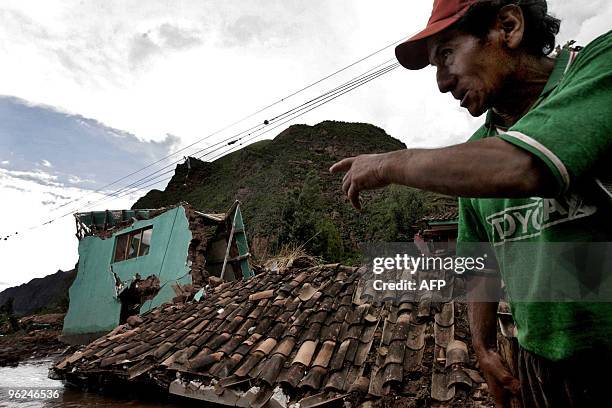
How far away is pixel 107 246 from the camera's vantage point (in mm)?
13602

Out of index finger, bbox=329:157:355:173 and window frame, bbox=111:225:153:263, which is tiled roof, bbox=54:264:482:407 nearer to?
index finger, bbox=329:157:355:173

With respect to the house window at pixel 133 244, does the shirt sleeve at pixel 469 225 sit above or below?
below

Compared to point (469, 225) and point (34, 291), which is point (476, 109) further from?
point (34, 291)

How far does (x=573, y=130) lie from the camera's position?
2.63ft

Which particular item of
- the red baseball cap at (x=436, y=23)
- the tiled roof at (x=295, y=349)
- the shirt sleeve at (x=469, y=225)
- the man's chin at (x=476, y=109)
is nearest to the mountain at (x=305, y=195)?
the tiled roof at (x=295, y=349)

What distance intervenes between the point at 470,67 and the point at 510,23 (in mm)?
180

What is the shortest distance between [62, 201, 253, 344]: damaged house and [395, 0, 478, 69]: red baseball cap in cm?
960

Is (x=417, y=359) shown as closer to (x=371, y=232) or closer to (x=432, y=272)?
(x=432, y=272)

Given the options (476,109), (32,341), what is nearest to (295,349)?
(476,109)

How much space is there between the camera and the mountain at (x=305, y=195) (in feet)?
71.1

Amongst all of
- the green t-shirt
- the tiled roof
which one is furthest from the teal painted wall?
the green t-shirt

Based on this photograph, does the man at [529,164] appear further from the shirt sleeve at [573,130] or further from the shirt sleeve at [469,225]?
the shirt sleeve at [469,225]

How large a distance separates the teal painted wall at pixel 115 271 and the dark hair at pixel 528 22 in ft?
34.3

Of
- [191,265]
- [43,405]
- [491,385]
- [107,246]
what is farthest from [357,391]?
[107,246]
